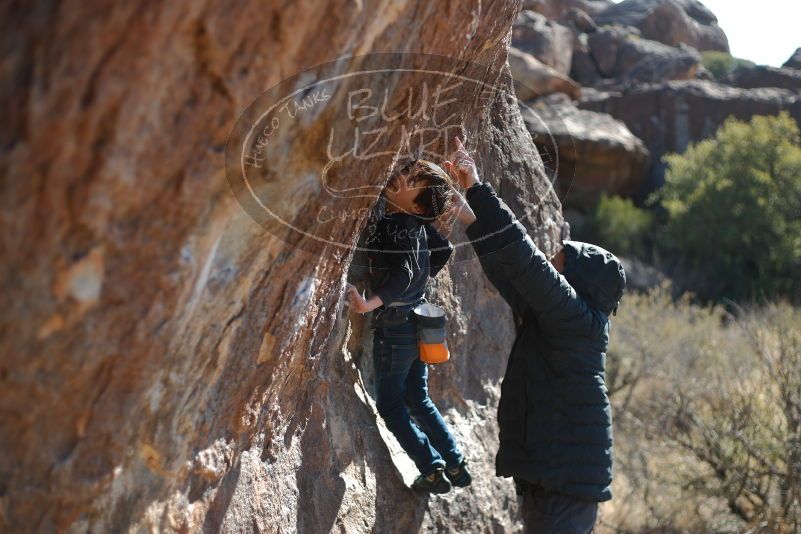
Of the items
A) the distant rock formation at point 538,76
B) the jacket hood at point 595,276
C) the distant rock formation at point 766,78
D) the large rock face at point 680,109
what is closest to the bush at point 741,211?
the large rock face at point 680,109

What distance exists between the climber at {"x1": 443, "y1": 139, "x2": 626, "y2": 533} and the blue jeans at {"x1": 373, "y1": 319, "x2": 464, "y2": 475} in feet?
1.41

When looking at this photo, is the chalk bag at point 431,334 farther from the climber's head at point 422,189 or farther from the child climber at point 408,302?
the climber's head at point 422,189

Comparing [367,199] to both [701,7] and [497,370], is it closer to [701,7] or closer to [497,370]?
[497,370]

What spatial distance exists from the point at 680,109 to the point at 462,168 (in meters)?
18.8

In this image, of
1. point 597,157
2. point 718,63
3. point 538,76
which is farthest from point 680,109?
point 718,63

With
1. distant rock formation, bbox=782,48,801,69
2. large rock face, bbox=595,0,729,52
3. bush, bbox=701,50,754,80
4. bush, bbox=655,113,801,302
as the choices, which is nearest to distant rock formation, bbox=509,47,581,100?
bush, bbox=655,113,801,302

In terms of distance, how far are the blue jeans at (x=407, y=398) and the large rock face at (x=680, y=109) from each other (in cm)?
1748

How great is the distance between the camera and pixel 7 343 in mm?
1685

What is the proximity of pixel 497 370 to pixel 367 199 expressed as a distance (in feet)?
6.48

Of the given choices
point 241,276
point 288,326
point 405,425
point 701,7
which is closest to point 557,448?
point 405,425

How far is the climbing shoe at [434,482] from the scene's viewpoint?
3.55m

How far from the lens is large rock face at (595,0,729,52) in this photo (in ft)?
102

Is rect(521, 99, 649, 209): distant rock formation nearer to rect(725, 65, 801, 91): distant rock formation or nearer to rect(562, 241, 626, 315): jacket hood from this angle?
rect(725, 65, 801, 91): distant rock formation

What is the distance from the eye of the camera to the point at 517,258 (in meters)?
2.86
